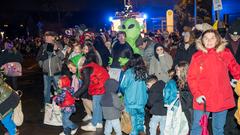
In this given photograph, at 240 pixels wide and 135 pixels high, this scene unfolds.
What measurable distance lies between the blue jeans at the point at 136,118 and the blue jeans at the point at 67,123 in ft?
3.89

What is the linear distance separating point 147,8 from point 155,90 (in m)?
32.6

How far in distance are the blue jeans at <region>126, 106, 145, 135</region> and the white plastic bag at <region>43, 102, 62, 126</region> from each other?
1837 millimetres

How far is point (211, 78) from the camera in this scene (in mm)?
5254

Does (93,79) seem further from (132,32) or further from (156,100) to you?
(132,32)

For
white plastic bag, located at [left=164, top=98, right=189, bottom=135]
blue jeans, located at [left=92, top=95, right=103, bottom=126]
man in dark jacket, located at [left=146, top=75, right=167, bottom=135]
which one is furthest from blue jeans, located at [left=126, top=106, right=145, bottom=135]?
blue jeans, located at [left=92, top=95, right=103, bottom=126]

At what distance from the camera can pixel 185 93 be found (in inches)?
233

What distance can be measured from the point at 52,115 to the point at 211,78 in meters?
3.86

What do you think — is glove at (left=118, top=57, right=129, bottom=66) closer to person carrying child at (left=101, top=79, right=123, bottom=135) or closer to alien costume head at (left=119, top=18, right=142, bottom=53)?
person carrying child at (left=101, top=79, right=123, bottom=135)

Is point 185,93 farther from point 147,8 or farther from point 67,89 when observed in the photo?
point 147,8

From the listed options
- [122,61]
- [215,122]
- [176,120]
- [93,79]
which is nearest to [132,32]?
[122,61]

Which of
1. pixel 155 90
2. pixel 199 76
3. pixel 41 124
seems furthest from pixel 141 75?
pixel 41 124

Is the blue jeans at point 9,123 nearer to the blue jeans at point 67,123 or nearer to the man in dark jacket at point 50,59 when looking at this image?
the blue jeans at point 67,123

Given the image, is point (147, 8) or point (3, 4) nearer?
point (147, 8)

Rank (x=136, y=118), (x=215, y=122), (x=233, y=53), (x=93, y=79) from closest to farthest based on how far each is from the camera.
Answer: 1. (x=215, y=122)
2. (x=136, y=118)
3. (x=233, y=53)
4. (x=93, y=79)
